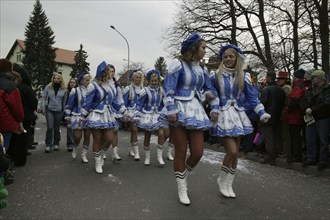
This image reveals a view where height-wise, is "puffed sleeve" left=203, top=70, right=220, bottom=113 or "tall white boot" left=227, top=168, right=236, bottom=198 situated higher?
"puffed sleeve" left=203, top=70, right=220, bottom=113

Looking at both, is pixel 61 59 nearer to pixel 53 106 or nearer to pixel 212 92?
pixel 53 106

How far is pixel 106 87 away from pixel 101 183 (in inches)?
79.8

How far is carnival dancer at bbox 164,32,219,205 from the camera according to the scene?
13.8 ft

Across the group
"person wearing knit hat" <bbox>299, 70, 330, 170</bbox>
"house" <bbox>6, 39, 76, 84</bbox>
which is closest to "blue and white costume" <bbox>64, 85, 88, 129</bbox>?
"person wearing knit hat" <bbox>299, 70, 330, 170</bbox>

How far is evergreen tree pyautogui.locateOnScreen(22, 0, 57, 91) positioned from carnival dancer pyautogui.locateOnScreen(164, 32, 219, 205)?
5265cm

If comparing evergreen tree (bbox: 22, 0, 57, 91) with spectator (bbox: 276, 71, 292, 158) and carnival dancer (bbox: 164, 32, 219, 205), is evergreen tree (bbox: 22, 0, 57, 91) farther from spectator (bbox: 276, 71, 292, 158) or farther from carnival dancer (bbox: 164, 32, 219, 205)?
carnival dancer (bbox: 164, 32, 219, 205)

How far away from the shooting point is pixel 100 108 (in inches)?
248

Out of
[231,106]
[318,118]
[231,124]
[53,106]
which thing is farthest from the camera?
[53,106]

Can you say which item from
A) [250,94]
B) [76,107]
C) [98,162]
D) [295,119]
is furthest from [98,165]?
[295,119]

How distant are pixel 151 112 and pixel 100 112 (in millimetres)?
1450

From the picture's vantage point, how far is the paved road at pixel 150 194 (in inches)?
156

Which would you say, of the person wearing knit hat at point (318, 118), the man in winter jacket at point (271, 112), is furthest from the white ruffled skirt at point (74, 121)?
the person wearing knit hat at point (318, 118)

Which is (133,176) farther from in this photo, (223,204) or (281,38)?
(281,38)

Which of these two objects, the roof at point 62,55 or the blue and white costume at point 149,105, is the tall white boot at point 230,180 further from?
the roof at point 62,55
